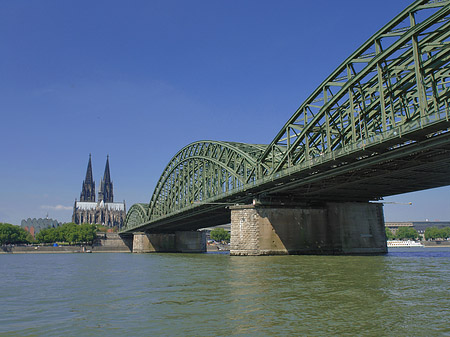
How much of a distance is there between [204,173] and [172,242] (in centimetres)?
4172

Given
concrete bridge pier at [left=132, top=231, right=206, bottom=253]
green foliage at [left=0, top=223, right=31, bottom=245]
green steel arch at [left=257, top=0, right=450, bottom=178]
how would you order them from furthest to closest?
green foliage at [left=0, top=223, right=31, bottom=245]
concrete bridge pier at [left=132, top=231, right=206, bottom=253]
green steel arch at [left=257, top=0, right=450, bottom=178]

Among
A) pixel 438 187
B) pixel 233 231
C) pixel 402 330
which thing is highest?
pixel 438 187

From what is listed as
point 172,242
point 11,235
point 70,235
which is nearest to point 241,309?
point 172,242

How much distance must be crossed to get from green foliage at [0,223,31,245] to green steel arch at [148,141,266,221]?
83.5 metres

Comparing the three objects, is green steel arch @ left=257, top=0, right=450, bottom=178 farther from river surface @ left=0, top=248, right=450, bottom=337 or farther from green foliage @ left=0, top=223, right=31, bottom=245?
green foliage @ left=0, top=223, right=31, bottom=245

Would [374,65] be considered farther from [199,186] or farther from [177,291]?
[199,186]

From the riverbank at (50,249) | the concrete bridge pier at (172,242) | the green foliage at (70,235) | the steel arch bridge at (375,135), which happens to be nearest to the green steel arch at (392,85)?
the steel arch bridge at (375,135)

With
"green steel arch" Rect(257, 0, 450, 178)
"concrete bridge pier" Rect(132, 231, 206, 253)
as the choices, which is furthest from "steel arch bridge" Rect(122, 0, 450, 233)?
"concrete bridge pier" Rect(132, 231, 206, 253)

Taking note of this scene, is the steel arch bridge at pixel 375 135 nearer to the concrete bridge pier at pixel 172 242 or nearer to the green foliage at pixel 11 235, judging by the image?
the concrete bridge pier at pixel 172 242

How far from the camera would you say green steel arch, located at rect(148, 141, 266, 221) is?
70688 millimetres

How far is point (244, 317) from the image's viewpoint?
1395 centimetres

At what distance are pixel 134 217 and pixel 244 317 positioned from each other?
15347 cm

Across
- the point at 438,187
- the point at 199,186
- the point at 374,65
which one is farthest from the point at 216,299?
the point at 199,186

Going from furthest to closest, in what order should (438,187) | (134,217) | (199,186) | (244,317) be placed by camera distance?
(134,217) < (199,186) < (438,187) < (244,317)
